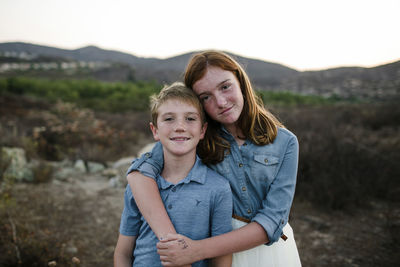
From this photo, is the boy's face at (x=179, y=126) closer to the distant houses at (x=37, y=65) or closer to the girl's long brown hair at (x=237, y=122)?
the girl's long brown hair at (x=237, y=122)

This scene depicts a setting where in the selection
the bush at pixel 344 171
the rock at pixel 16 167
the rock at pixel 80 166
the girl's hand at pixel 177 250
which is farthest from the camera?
the rock at pixel 80 166

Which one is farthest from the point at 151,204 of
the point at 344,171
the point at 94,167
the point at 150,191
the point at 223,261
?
the point at 94,167

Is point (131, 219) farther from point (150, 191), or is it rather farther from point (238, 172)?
point (238, 172)

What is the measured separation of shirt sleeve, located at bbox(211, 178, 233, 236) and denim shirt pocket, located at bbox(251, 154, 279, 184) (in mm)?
213

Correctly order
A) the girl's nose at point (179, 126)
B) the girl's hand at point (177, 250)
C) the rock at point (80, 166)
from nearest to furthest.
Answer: the girl's hand at point (177, 250) < the girl's nose at point (179, 126) < the rock at point (80, 166)

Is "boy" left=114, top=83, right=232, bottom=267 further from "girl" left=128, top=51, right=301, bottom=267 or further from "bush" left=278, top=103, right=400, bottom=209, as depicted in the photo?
"bush" left=278, top=103, right=400, bottom=209

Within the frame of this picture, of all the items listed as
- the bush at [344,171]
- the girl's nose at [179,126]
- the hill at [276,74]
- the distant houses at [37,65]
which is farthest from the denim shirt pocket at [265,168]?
the distant houses at [37,65]

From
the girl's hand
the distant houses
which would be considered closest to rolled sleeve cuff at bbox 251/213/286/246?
the girl's hand

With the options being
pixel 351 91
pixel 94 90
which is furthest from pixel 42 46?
pixel 351 91

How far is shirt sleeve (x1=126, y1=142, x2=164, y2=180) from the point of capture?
4.62 feet

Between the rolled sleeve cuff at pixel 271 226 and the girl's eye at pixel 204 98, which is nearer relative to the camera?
the rolled sleeve cuff at pixel 271 226

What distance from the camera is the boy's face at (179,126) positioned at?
1402 millimetres

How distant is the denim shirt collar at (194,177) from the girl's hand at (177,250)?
28 cm

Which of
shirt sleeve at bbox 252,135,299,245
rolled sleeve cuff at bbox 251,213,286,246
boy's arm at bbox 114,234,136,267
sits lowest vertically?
boy's arm at bbox 114,234,136,267
